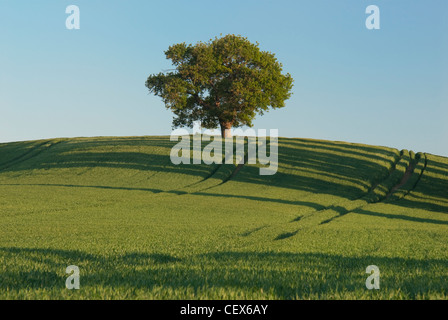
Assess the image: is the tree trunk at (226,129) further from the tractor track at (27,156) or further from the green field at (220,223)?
the tractor track at (27,156)

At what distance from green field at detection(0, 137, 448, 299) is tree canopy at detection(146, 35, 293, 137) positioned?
8.71 meters

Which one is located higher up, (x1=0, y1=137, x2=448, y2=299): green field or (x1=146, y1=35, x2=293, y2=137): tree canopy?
(x1=146, y1=35, x2=293, y2=137): tree canopy

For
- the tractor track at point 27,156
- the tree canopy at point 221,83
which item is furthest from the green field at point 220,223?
the tree canopy at point 221,83

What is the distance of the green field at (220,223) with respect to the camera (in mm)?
8898

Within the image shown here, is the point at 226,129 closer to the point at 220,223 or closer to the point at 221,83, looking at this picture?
the point at 221,83

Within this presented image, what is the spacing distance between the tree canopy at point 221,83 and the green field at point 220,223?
28.6ft

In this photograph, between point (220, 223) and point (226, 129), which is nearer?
point (220, 223)

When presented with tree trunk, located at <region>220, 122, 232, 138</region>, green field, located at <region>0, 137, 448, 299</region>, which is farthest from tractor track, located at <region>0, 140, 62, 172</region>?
tree trunk, located at <region>220, 122, 232, 138</region>

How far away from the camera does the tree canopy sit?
71.9 meters

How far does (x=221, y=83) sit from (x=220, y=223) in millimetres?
49122

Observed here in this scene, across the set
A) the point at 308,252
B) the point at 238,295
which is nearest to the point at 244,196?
the point at 308,252

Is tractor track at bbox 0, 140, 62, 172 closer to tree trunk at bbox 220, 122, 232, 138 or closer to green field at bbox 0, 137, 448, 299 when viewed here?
green field at bbox 0, 137, 448, 299

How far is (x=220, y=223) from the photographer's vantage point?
26.4 metres

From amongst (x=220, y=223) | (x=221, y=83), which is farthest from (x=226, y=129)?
(x=220, y=223)
